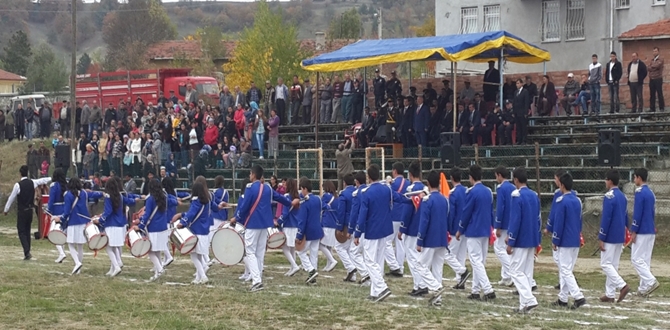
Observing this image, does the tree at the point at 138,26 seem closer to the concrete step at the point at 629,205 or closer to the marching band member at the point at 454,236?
the concrete step at the point at 629,205

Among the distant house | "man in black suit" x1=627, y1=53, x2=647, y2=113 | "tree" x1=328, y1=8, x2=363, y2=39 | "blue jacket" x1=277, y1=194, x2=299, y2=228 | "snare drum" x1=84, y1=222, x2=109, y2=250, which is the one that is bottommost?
"snare drum" x1=84, y1=222, x2=109, y2=250

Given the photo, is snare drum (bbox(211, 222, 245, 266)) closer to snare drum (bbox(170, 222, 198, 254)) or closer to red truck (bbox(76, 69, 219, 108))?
snare drum (bbox(170, 222, 198, 254))

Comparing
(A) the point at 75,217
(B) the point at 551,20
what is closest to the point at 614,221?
(A) the point at 75,217

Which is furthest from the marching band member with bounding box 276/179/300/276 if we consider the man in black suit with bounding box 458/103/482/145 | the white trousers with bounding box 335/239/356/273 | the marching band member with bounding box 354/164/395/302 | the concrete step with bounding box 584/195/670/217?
the man in black suit with bounding box 458/103/482/145

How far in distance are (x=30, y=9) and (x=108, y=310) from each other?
519 feet

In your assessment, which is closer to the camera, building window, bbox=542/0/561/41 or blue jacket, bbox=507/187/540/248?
blue jacket, bbox=507/187/540/248

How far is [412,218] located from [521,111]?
1458 cm

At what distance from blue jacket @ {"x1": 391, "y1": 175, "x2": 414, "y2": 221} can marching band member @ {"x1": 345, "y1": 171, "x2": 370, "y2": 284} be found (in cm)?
62

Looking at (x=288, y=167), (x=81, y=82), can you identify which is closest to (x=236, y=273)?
(x=288, y=167)

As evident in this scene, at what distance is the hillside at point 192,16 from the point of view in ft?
506

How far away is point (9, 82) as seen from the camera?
3573 inches

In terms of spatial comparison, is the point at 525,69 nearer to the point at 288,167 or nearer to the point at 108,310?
the point at 288,167

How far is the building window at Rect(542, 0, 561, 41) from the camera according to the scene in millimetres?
47000

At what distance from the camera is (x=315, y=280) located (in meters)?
20.7
